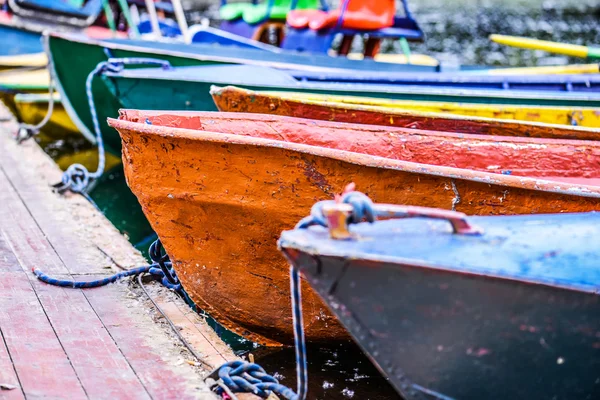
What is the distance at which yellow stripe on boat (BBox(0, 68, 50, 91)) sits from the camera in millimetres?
8875

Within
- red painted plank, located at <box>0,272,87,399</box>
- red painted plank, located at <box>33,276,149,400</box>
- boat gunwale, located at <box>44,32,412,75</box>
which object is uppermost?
boat gunwale, located at <box>44,32,412,75</box>

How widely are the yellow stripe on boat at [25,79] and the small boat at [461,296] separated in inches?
283

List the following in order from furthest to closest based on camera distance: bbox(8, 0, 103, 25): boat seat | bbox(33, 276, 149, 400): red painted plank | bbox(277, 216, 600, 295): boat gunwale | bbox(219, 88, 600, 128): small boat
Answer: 1. bbox(8, 0, 103, 25): boat seat
2. bbox(219, 88, 600, 128): small boat
3. bbox(33, 276, 149, 400): red painted plank
4. bbox(277, 216, 600, 295): boat gunwale

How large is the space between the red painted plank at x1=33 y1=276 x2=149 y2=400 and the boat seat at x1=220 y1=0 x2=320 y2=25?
6.04 meters

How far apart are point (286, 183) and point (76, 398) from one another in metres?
1.25

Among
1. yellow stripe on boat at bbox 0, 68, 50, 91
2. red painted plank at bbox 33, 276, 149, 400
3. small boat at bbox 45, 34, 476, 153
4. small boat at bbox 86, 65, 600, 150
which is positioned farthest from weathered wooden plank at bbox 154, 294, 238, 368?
yellow stripe on boat at bbox 0, 68, 50, 91

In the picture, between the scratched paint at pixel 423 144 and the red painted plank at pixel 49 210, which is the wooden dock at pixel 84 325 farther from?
the scratched paint at pixel 423 144

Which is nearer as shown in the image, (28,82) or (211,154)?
(211,154)

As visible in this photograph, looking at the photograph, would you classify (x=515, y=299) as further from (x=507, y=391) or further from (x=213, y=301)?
(x=213, y=301)

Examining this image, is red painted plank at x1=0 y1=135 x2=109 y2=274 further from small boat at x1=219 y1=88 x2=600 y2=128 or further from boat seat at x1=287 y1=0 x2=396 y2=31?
boat seat at x1=287 y1=0 x2=396 y2=31

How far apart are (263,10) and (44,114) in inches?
112

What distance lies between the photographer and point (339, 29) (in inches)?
337

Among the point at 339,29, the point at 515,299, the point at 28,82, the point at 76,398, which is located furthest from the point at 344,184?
the point at 28,82

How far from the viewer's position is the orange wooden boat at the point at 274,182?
339 centimetres
